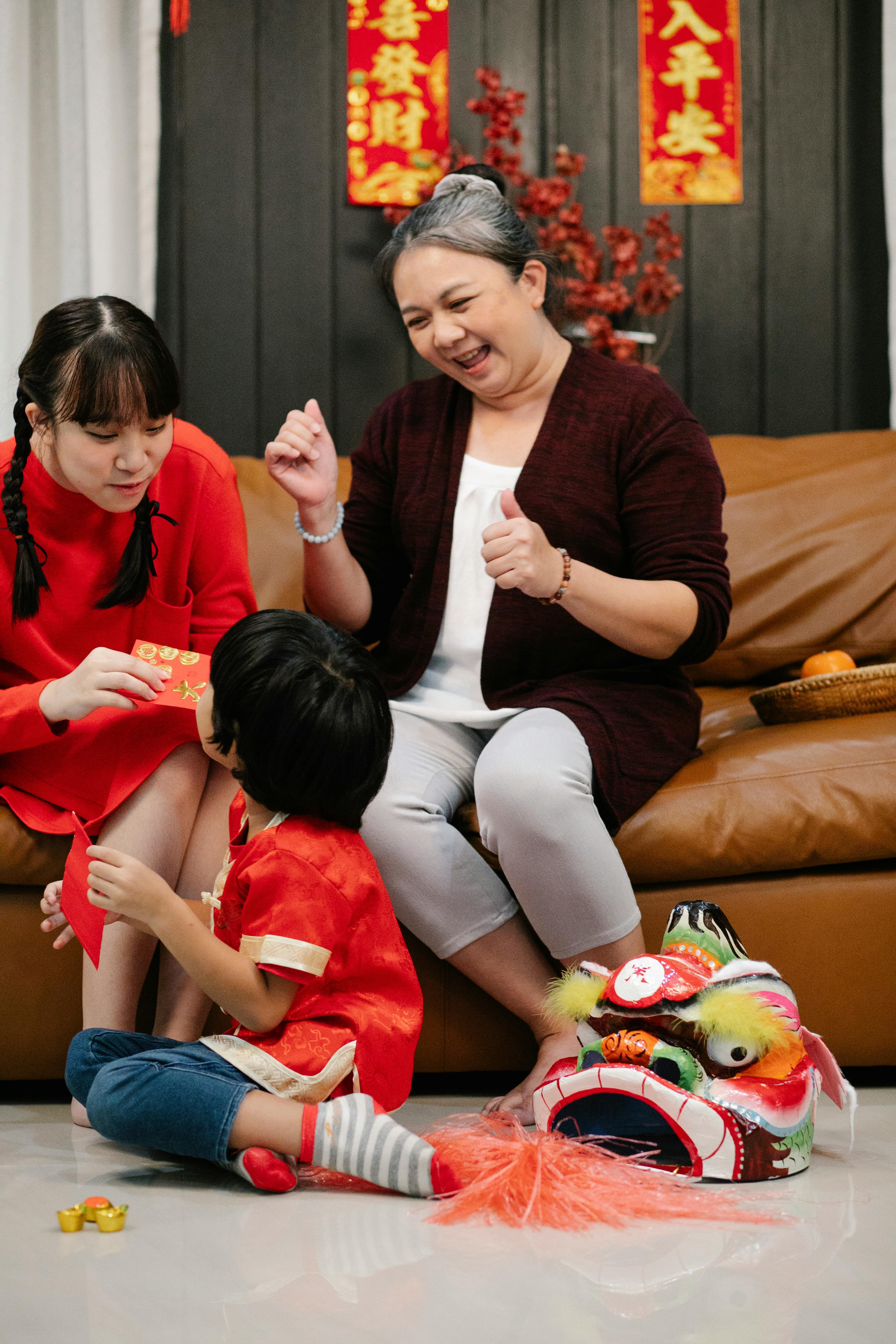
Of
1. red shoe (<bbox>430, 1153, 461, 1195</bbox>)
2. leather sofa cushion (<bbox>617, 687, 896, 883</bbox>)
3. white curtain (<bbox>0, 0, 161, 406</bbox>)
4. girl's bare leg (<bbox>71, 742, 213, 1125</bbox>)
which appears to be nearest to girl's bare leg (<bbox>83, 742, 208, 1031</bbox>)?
girl's bare leg (<bbox>71, 742, 213, 1125</bbox>)

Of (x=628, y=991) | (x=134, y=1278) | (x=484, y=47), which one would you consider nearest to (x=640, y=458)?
(x=628, y=991)

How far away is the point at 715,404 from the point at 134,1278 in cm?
242

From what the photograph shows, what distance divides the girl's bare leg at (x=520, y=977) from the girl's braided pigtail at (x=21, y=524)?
25.9 inches

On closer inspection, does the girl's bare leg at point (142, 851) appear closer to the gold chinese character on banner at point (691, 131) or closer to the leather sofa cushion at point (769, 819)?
the leather sofa cushion at point (769, 819)

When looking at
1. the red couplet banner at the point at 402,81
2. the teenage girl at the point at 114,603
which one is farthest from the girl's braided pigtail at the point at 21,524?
the red couplet banner at the point at 402,81

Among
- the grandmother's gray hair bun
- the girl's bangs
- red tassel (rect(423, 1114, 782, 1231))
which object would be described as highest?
the grandmother's gray hair bun

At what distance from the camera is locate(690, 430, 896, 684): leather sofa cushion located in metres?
1.98

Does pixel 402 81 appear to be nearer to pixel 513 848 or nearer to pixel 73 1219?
pixel 513 848

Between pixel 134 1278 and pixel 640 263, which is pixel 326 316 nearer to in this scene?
pixel 640 263

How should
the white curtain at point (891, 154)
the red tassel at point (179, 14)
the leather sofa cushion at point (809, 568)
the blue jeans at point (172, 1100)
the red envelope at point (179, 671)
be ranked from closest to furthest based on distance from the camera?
the blue jeans at point (172, 1100)
the red envelope at point (179, 671)
the leather sofa cushion at point (809, 568)
the red tassel at point (179, 14)
the white curtain at point (891, 154)

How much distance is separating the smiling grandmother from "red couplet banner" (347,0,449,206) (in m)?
1.10

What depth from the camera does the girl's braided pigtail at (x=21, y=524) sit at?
4.62ft

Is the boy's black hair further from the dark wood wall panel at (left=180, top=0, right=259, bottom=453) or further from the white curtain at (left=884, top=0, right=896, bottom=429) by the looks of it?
the white curtain at (left=884, top=0, right=896, bottom=429)

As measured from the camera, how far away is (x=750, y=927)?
1.46m
